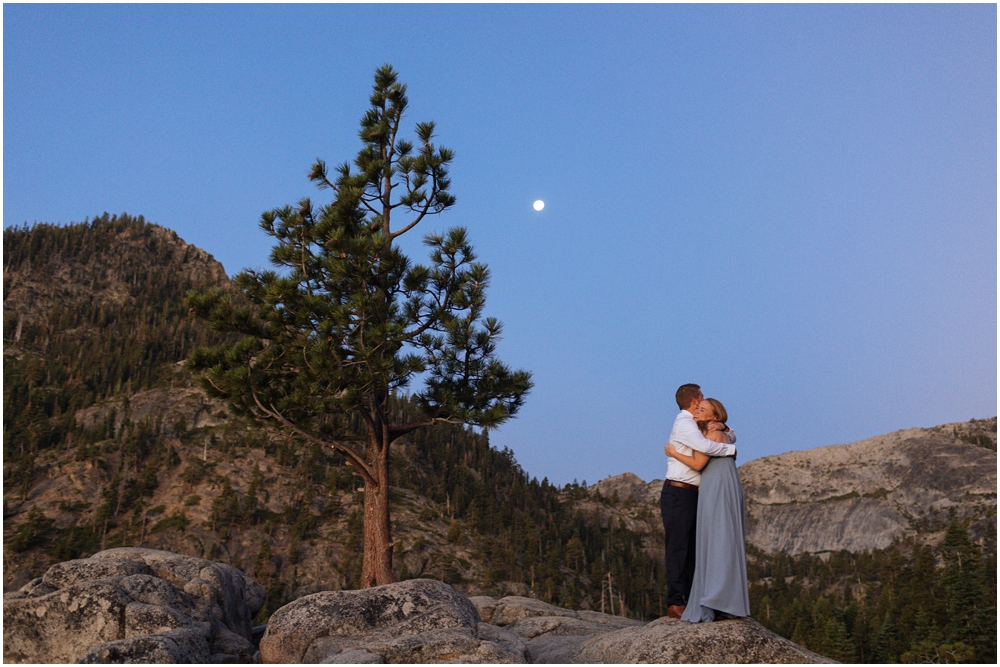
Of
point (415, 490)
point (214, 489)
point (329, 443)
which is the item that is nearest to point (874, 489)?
point (415, 490)

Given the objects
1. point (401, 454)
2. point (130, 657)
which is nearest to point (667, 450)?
point (130, 657)

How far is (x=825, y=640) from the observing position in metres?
58.5

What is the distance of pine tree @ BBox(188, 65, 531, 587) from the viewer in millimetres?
14750

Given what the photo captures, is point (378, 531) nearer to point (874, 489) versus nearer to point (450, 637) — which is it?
point (450, 637)

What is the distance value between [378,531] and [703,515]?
916 cm

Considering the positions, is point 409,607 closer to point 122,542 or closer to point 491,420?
point 491,420

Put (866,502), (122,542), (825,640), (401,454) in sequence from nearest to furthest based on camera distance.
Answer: (825,640) < (122,542) < (401,454) < (866,502)

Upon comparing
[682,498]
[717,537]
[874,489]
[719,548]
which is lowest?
[719,548]

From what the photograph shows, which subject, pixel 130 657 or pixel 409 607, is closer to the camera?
pixel 130 657

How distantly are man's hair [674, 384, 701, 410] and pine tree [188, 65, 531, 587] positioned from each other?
701 centimetres

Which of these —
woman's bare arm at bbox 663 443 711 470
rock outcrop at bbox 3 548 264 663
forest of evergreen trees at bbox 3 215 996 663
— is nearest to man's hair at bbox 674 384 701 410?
woman's bare arm at bbox 663 443 711 470

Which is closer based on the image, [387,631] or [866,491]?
[387,631]

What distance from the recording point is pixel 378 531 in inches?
608

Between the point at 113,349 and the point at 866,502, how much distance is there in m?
136
